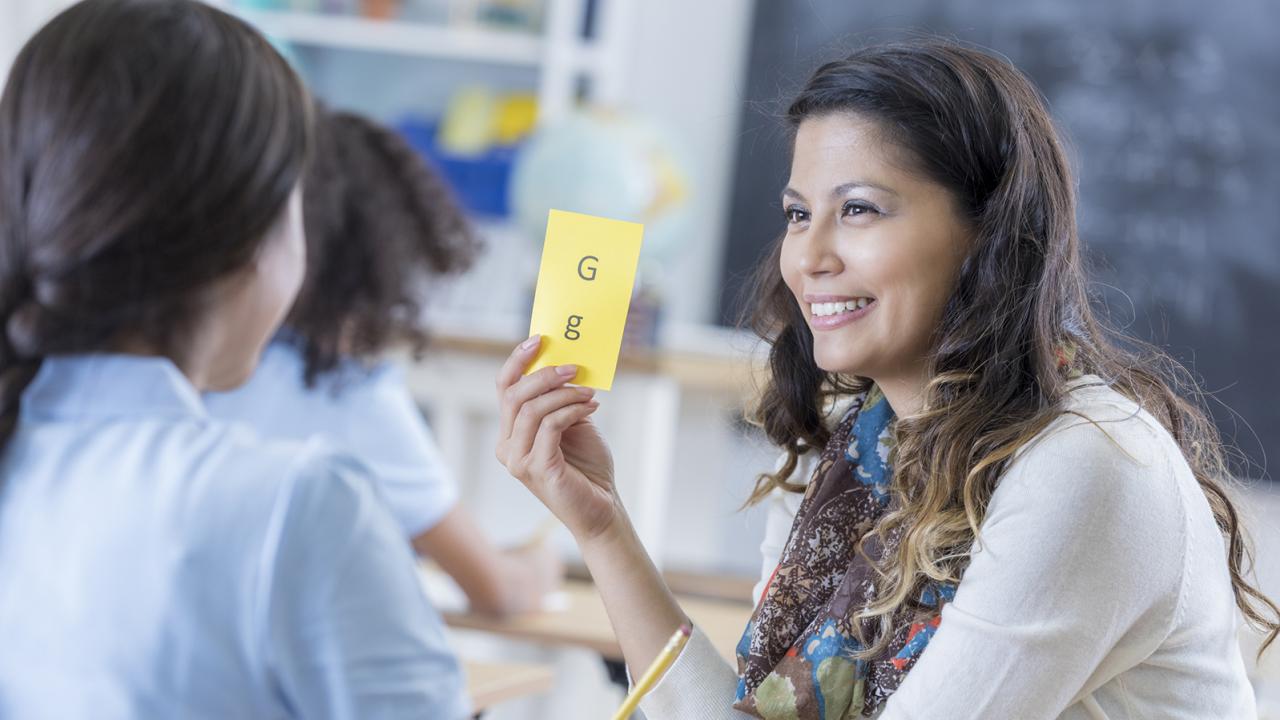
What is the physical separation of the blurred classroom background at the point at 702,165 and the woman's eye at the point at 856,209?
1.56m

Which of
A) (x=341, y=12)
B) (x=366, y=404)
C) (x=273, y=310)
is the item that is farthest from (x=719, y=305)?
(x=273, y=310)

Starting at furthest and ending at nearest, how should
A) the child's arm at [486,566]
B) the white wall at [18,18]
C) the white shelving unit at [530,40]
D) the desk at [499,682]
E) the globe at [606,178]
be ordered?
the white wall at [18,18] → the white shelving unit at [530,40] → the globe at [606,178] → the child's arm at [486,566] → the desk at [499,682]

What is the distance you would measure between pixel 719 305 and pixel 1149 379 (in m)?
2.39

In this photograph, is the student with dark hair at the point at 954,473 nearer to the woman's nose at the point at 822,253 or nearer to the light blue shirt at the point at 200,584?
the woman's nose at the point at 822,253

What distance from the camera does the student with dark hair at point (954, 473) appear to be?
1.16m

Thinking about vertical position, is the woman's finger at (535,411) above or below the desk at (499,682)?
above

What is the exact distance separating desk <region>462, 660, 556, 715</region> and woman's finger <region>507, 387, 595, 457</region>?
18.1 inches

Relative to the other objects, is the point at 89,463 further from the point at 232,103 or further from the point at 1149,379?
the point at 1149,379

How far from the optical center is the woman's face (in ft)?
4.32

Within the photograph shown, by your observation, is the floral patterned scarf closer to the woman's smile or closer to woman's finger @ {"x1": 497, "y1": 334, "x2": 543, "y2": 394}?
the woman's smile

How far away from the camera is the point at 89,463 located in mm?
910

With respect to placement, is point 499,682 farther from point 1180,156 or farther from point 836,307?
point 1180,156

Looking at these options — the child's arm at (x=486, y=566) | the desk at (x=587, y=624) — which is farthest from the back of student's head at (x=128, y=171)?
the child's arm at (x=486, y=566)

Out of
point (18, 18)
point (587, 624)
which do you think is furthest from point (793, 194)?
point (18, 18)
